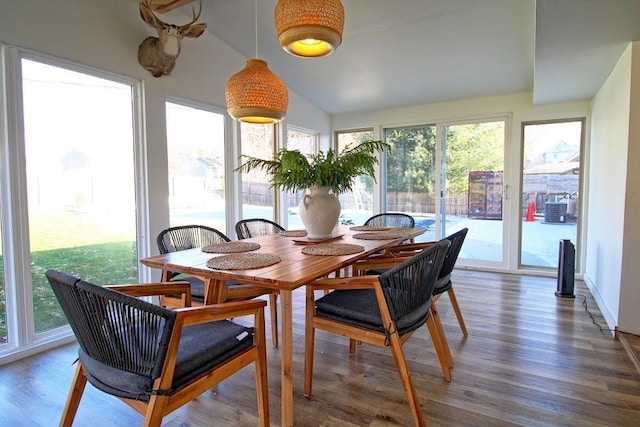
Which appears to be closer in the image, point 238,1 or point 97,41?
point 97,41

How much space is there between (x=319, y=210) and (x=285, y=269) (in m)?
0.82

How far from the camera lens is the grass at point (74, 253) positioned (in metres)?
2.60

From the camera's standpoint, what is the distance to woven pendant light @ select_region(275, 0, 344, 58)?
1.77 m

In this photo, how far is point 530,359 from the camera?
2.33 m

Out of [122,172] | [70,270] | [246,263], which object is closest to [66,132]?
[122,172]

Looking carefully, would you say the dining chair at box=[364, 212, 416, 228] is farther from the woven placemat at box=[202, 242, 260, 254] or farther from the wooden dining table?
the woven placemat at box=[202, 242, 260, 254]

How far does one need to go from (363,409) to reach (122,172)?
2606 mm

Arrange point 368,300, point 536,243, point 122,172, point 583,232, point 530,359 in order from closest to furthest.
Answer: point 368,300, point 530,359, point 122,172, point 583,232, point 536,243

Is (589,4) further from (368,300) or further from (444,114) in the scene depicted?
(444,114)

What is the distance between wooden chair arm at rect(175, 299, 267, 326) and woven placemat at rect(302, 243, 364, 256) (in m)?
0.60

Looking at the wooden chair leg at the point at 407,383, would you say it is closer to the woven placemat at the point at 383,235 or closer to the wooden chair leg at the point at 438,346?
the wooden chair leg at the point at 438,346

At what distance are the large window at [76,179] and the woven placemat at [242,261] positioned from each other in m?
1.57

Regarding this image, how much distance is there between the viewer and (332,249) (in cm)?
215

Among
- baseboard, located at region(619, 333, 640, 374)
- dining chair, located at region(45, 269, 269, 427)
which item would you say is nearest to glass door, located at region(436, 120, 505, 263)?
baseboard, located at region(619, 333, 640, 374)
